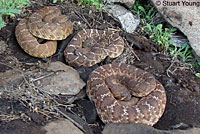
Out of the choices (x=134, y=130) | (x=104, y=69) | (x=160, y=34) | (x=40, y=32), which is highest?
(x=40, y=32)

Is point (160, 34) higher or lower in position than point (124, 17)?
lower

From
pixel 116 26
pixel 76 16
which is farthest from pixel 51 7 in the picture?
pixel 116 26

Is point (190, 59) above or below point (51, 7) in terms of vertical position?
below

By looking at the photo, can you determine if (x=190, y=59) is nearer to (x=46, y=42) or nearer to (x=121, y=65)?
(x=121, y=65)

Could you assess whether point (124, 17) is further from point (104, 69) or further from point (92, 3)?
point (104, 69)

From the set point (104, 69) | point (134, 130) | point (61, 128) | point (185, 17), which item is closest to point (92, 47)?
point (104, 69)


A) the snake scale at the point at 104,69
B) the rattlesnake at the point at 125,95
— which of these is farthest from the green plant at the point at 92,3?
the rattlesnake at the point at 125,95

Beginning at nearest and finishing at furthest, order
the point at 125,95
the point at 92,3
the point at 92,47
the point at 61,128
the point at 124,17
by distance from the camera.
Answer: the point at 61,128
the point at 125,95
the point at 92,47
the point at 124,17
the point at 92,3

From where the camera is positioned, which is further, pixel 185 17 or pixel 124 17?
pixel 124 17
